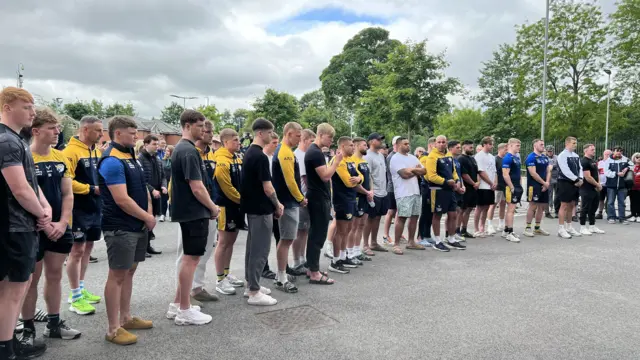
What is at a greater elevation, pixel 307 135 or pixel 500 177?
pixel 307 135

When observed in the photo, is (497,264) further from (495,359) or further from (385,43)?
(385,43)

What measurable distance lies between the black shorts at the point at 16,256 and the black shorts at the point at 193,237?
1.29 metres

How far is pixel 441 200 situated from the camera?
7895mm

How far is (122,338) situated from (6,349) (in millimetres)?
866

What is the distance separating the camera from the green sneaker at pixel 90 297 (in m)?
4.82

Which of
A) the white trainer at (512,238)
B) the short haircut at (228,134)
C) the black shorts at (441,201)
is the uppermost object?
the short haircut at (228,134)

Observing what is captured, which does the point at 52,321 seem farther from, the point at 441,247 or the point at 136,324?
the point at 441,247

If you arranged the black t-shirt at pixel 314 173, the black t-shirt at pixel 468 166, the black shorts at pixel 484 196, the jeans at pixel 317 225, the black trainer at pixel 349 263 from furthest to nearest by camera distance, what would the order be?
the black shorts at pixel 484 196, the black t-shirt at pixel 468 166, the black trainer at pixel 349 263, the jeans at pixel 317 225, the black t-shirt at pixel 314 173

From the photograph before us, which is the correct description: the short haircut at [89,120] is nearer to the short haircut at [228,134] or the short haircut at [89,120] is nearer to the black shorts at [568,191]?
the short haircut at [228,134]

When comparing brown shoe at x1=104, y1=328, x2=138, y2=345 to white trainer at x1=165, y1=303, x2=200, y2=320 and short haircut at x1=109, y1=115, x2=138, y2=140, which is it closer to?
white trainer at x1=165, y1=303, x2=200, y2=320

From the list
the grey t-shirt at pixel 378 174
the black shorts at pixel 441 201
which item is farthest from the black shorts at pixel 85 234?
the black shorts at pixel 441 201

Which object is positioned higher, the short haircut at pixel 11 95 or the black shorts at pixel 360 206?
the short haircut at pixel 11 95

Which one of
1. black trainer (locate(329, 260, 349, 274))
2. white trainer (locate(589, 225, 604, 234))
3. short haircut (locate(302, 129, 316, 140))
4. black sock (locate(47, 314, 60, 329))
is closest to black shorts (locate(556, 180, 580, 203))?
white trainer (locate(589, 225, 604, 234))

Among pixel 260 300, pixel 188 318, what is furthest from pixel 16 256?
pixel 260 300
